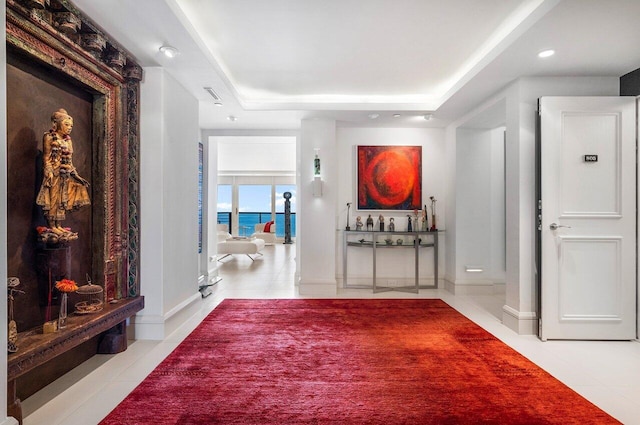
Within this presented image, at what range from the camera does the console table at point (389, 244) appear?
197 inches

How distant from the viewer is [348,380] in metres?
2.37

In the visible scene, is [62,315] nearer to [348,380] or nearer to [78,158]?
[78,158]

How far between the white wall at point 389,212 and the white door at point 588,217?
2.24 meters

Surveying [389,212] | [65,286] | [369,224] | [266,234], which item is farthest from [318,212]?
[266,234]

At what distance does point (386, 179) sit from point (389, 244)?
1034 millimetres

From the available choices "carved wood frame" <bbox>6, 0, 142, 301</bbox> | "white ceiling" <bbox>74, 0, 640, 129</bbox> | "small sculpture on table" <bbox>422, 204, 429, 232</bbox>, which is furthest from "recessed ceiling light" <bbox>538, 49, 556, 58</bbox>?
"carved wood frame" <bbox>6, 0, 142, 301</bbox>

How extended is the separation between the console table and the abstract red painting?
46 cm

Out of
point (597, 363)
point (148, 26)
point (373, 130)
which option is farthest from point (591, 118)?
point (148, 26)

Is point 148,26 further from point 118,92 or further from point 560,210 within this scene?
point 560,210

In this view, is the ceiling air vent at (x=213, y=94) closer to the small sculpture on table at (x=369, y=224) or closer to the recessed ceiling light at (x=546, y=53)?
the small sculpture on table at (x=369, y=224)

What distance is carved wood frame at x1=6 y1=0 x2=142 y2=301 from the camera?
7.18ft

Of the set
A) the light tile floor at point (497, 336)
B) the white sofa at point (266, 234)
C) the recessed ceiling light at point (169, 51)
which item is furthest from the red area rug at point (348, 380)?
the white sofa at point (266, 234)

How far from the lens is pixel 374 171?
5.27 meters

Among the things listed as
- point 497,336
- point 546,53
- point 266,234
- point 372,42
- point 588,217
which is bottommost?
point 497,336
